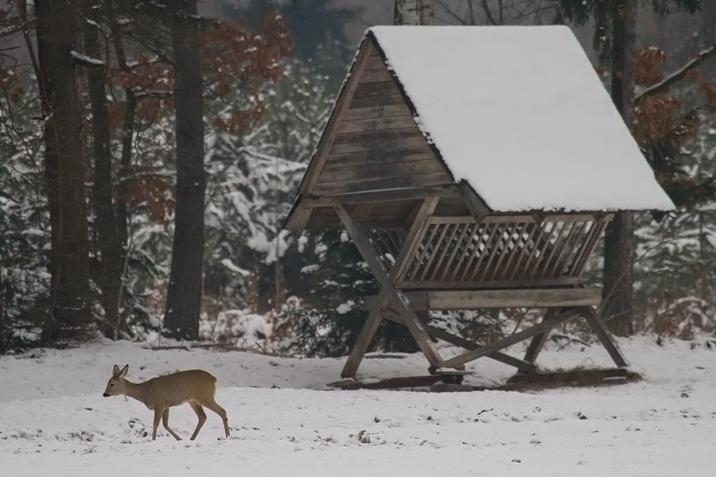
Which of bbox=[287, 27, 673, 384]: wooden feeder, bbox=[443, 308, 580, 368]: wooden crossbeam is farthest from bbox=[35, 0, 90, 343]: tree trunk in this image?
bbox=[443, 308, 580, 368]: wooden crossbeam

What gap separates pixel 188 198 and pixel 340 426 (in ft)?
33.7

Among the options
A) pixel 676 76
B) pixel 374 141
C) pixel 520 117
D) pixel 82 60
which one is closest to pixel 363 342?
pixel 374 141

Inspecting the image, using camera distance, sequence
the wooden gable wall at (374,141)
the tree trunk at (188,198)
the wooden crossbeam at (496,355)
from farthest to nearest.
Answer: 1. the tree trunk at (188,198)
2. the wooden crossbeam at (496,355)
3. the wooden gable wall at (374,141)

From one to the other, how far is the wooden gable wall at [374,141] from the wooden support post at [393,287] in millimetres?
441

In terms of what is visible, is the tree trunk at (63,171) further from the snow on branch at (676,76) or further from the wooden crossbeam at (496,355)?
the snow on branch at (676,76)

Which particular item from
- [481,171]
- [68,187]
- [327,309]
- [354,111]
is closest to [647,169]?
[481,171]

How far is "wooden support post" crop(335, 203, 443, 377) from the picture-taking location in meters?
16.7

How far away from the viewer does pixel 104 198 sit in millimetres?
22234

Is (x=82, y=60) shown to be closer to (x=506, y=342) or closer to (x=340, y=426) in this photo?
(x=506, y=342)

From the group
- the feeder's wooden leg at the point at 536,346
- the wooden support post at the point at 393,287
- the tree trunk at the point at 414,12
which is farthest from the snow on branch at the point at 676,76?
the wooden support post at the point at 393,287

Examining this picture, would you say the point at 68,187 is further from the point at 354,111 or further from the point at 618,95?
the point at 618,95

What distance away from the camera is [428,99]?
16859mm

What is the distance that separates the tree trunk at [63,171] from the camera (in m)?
19.0

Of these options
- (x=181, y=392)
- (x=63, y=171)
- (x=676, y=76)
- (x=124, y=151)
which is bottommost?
(x=181, y=392)
